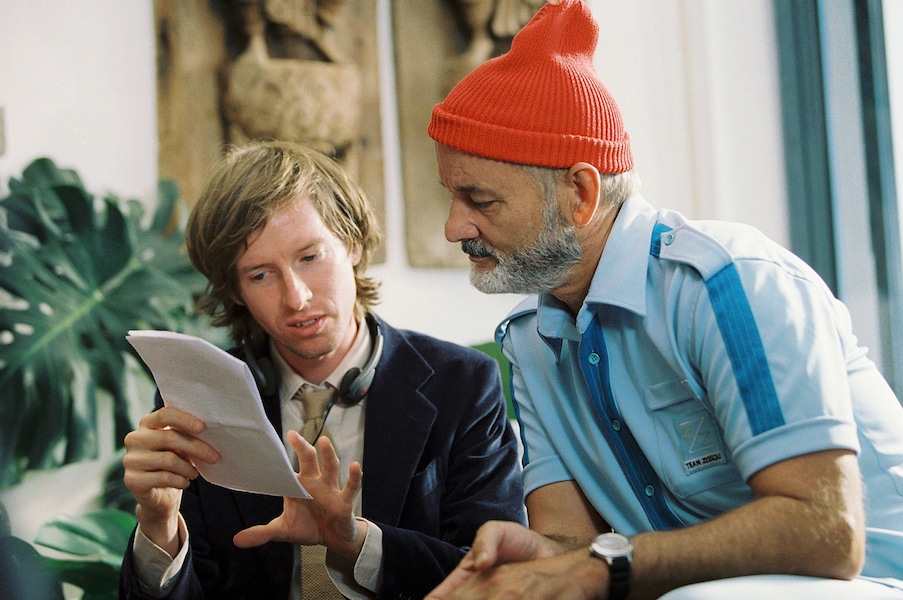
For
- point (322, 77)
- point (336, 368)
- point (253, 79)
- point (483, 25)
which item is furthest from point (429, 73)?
point (336, 368)

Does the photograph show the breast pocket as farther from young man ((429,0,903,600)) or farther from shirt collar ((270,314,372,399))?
shirt collar ((270,314,372,399))

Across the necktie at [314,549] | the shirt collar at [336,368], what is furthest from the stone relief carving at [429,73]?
the necktie at [314,549]

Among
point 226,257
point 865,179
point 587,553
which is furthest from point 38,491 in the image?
point 865,179

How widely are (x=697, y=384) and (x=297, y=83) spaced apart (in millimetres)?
1515

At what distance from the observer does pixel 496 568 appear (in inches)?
47.9

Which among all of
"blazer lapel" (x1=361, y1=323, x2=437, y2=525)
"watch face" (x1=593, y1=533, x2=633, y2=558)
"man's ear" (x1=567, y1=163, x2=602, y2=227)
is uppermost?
"man's ear" (x1=567, y1=163, x2=602, y2=227)

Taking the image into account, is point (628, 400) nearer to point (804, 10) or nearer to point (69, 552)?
point (69, 552)

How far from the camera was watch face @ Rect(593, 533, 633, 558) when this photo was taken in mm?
1188

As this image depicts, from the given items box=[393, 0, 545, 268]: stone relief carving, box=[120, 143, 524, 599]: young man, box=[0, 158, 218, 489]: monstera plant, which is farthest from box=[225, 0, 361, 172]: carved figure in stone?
box=[120, 143, 524, 599]: young man

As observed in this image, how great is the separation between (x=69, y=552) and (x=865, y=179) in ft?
7.88

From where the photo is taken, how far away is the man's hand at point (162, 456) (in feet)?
4.66

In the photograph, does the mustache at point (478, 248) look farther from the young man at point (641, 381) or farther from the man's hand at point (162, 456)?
the man's hand at point (162, 456)

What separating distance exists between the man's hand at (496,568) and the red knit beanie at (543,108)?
1.98 feet

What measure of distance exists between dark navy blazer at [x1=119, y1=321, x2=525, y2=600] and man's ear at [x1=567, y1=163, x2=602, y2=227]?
51 centimetres
